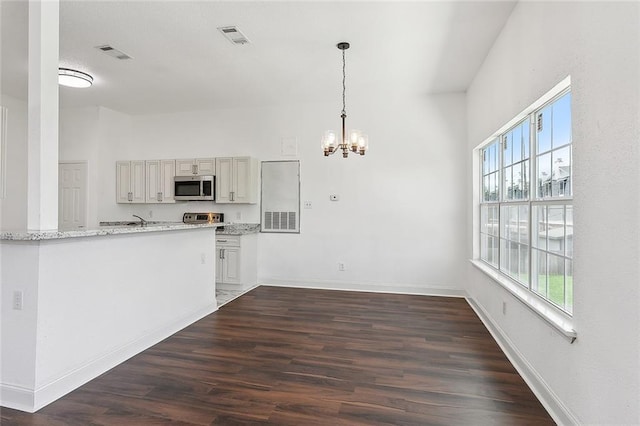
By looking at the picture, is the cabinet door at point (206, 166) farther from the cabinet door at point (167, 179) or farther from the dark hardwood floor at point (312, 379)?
the dark hardwood floor at point (312, 379)

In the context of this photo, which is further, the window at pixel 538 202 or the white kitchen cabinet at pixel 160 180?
the white kitchen cabinet at pixel 160 180

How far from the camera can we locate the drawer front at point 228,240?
518cm

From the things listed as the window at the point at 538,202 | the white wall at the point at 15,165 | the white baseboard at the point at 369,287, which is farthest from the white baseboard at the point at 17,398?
the white wall at the point at 15,165

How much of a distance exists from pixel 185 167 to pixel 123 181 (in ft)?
4.14

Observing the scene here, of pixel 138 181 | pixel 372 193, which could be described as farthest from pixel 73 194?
pixel 372 193

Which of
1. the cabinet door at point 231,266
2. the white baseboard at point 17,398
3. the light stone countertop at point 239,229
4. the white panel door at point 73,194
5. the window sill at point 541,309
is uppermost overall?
the white panel door at point 73,194

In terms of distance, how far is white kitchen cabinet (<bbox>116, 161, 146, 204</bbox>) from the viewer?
19.5 ft

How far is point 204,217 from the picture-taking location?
5.81 m

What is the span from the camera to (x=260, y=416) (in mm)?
2070

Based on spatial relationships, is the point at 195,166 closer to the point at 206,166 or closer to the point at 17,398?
the point at 206,166

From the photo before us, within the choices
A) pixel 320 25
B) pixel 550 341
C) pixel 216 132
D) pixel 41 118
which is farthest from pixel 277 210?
pixel 550 341

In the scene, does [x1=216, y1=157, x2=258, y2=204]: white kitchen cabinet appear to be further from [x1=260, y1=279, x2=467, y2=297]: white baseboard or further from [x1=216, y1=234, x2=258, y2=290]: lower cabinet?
[x1=260, y1=279, x2=467, y2=297]: white baseboard

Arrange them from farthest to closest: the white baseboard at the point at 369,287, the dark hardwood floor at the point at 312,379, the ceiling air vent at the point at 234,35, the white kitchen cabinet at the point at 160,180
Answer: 1. the white kitchen cabinet at the point at 160,180
2. the white baseboard at the point at 369,287
3. the ceiling air vent at the point at 234,35
4. the dark hardwood floor at the point at 312,379

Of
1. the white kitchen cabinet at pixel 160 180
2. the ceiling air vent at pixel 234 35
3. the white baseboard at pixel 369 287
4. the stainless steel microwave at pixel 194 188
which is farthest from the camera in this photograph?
the white kitchen cabinet at pixel 160 180
